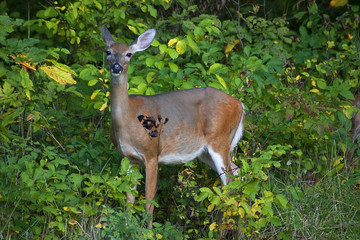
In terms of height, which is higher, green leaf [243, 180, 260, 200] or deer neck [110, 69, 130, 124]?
green leaf [243, 180, 260, 200]

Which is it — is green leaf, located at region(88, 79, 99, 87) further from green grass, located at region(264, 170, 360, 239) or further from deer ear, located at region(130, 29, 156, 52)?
green grass, located at region(264, 170, 360, 239)

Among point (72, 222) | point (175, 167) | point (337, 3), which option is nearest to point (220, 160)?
point (175, 167)

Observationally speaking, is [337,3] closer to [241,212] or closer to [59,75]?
[59,75]

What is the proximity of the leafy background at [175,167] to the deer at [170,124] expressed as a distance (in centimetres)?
13

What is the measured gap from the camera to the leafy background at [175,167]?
16.5ft

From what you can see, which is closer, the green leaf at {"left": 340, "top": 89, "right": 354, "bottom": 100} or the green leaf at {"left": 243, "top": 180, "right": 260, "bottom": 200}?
the green leaf at {"left": 243, "top": 180, "right": 260, "bottom": 200}

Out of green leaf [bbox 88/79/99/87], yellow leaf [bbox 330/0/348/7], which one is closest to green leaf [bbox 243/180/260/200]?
green leaf [bbox 88/79/99/87]

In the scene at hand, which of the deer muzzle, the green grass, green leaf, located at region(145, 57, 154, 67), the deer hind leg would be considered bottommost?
the deer hind leg

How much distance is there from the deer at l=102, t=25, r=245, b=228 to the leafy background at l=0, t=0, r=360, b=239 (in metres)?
0.13

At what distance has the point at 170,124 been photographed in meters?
6.33

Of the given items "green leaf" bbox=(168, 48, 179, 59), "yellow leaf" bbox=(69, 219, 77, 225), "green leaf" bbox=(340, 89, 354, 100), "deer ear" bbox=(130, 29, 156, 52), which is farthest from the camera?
"green leaf" bbox=(340, 89, 354, 100)

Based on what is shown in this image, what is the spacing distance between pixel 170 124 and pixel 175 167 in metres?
0.55

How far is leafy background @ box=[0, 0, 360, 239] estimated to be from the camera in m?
5.04

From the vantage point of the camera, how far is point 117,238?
180 inches
